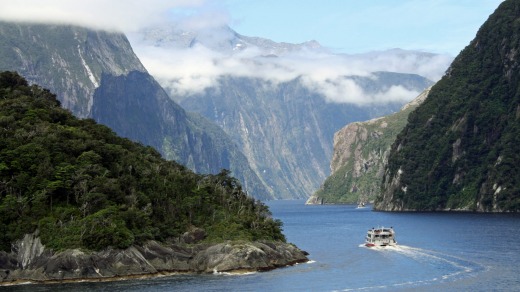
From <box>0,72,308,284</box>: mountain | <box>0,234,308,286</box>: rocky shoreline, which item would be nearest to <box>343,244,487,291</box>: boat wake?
<box>0,72,308,284</box>: mountain

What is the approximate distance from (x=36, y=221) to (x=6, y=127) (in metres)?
29.3

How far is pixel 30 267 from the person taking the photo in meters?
154

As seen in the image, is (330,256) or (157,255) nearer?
(157,255)

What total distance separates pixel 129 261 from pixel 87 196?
17.5 m

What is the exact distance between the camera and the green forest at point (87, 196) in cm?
15925

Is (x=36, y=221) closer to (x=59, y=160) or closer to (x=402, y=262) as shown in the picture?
(x=59, y=160)

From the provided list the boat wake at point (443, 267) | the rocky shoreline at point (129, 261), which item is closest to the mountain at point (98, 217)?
the rocky shoreline at point (129, 261)

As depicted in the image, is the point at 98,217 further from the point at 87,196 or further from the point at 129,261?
the point at 129,261

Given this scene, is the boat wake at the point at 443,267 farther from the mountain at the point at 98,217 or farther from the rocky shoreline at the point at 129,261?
the rocky shoreline at the point at 129,261

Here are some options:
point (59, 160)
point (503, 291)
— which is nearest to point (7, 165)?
point (59, 160)

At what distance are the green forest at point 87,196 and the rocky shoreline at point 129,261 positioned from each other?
1999 millimetres

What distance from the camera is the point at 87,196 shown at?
166625 mm

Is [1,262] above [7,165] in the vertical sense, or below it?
below

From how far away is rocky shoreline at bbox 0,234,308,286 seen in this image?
15238 centimetres
